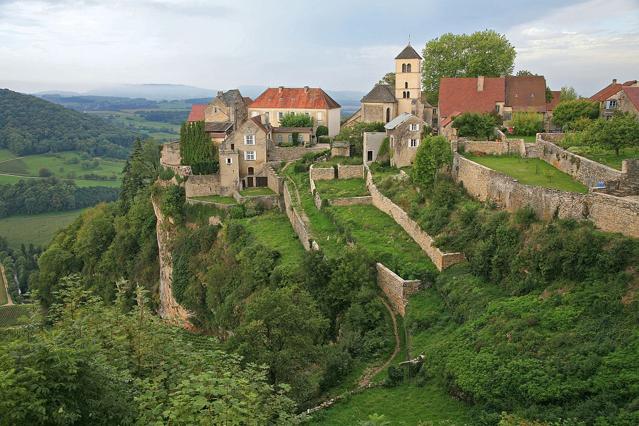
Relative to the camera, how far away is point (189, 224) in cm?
4672

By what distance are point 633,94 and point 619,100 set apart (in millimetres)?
1121

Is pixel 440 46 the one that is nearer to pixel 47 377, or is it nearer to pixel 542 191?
pixel 542 191

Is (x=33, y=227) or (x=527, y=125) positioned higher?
(x=527, y=125)

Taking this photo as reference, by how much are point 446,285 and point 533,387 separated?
948 centimetres

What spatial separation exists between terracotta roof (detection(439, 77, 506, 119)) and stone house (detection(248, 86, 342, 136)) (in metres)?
13.5

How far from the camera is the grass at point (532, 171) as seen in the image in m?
27.5

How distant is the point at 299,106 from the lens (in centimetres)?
6084

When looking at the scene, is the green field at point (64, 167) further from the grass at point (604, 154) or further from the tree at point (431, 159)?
the grass at point (604, 154)

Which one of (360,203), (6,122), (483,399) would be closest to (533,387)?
(483,399)

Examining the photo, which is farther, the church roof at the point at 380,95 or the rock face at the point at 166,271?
the church roof at the point at 380,95

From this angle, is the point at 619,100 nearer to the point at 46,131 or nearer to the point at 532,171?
the point at 532,171

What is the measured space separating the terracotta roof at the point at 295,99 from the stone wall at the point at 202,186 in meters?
16.0

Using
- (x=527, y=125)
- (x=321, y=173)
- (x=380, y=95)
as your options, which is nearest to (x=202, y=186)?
(x=321, y=173)

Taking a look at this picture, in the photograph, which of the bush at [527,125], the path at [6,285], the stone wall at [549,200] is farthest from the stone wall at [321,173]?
the path at [6,285]
